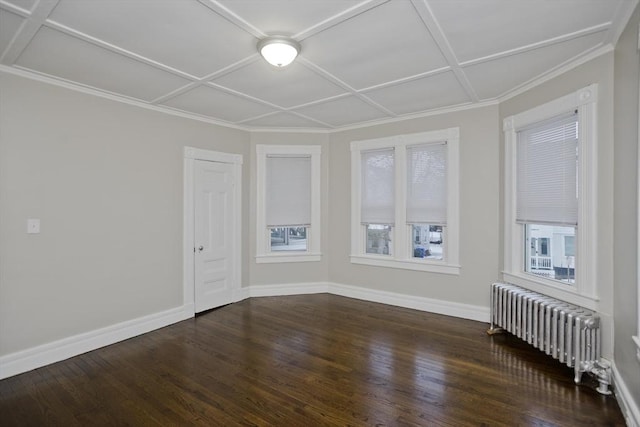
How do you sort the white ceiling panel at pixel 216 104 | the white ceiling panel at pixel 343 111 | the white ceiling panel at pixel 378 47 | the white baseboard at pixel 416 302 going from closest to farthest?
the white ceiling panel at pixel 378 47, the white ceiling panel at pixel 216 104, the white ceiling panel at pixel 343 111, the white baseboard at pixel 416 302

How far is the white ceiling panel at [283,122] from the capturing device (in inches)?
177

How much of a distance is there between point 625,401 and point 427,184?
2873 millimetres

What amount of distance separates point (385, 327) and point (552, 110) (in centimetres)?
288

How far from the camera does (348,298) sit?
509cm

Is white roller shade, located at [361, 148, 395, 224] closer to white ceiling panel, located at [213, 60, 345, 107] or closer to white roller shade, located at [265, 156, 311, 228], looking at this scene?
white roller shade, located at [265, 156, 311, 228]

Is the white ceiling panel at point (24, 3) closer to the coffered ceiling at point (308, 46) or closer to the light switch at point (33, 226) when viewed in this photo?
the coffered ceiling at point (308, 46)

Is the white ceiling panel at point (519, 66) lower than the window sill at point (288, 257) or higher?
higher

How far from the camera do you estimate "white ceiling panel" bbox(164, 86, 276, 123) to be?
362 centimetres

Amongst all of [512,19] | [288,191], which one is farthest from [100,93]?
[512,19]

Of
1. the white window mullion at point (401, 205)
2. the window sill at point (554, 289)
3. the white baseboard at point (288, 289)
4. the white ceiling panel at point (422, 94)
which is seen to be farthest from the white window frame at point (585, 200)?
the white baseboard at point (288, 289)

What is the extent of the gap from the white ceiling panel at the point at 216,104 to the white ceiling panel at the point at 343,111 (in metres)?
0.58

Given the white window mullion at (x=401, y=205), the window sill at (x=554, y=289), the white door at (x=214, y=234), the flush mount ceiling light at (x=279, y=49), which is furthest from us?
the white window mullion at (x=401, y=205)

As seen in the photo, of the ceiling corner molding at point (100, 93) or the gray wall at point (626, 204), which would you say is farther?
the ceiling corner molding at point (100, 93)

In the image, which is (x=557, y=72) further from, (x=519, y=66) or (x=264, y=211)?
(x=264, y=211)
